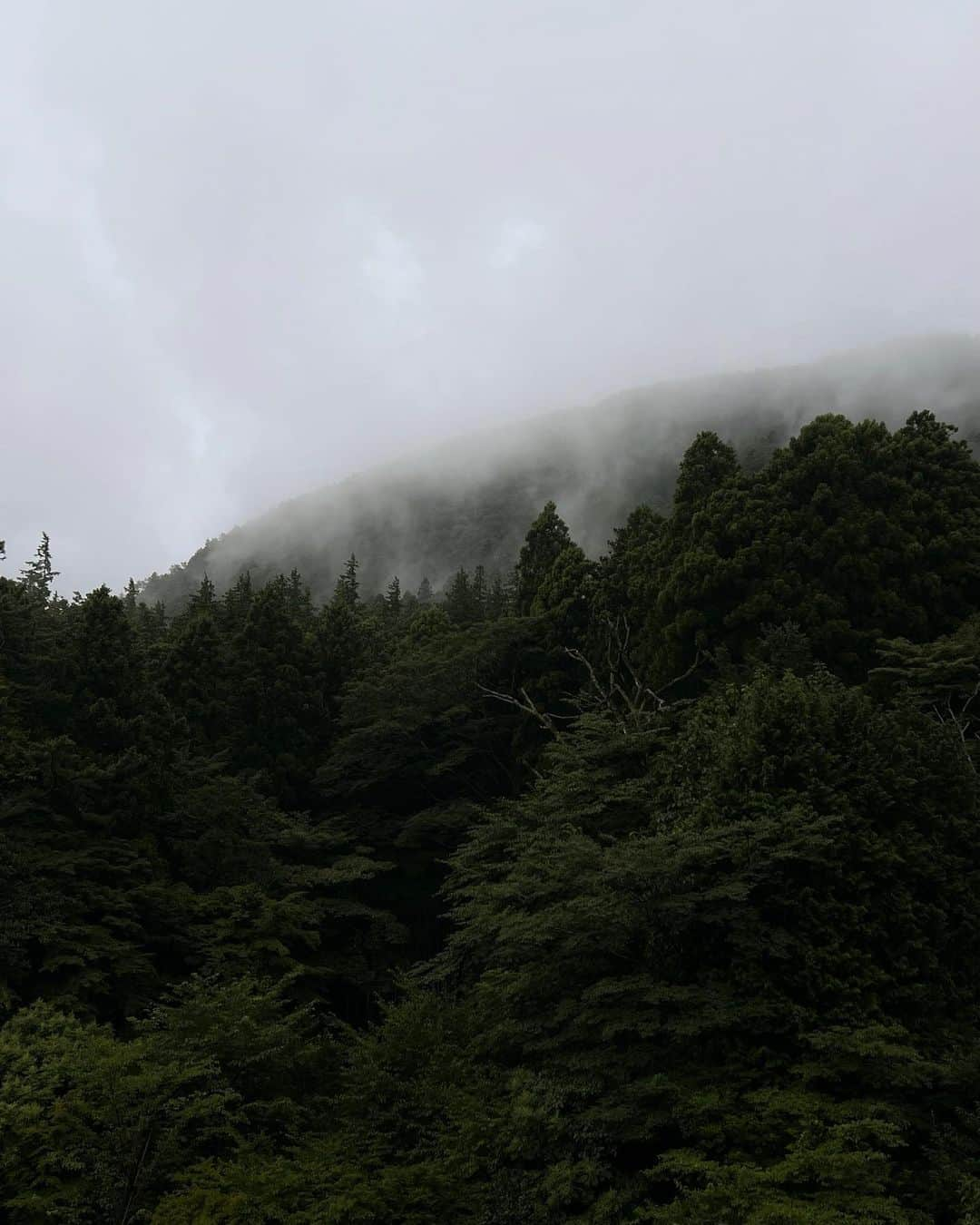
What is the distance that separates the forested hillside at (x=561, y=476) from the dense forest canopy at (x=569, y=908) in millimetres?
65779

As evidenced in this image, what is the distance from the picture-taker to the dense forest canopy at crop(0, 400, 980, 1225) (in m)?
8.91

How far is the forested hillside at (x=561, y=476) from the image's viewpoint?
93.8 metres

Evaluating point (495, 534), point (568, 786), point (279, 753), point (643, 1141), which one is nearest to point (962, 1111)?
point (643, 1141)

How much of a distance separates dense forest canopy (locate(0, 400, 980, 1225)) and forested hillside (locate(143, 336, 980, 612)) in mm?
65779

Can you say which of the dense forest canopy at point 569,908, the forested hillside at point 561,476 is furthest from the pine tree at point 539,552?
the forested hillside at point 561,476

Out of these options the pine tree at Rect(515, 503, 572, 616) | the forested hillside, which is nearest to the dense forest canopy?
the pine tree at Rect(515, 503, 572, 616)

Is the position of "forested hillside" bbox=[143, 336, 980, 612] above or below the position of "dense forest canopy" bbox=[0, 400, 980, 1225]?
above

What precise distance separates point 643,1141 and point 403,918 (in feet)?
48.6

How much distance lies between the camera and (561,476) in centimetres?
11488

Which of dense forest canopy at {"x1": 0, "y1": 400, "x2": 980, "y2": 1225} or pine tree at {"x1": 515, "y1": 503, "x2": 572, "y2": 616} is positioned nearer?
dense forest canopy at {"x1": 0, "y1": 400, "x2": 980, "y2": 1225}

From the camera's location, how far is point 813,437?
71.6 feet

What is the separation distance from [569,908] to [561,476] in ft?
351

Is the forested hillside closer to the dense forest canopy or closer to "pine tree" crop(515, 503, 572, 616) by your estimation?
"pine tree" crop(515, 503, 572, 616)

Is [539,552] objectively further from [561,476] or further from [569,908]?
[561,476]
